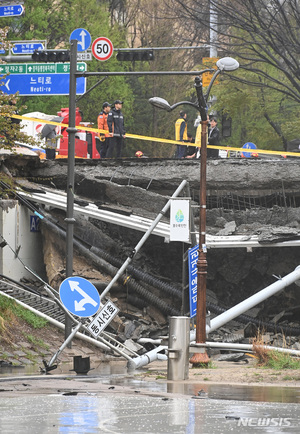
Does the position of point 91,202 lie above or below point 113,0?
below

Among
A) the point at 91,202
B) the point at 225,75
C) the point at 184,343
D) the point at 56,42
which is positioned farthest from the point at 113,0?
the point at 184,343

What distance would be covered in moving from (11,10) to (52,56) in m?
3.98

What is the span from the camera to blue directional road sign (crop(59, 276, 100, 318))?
52.1ft

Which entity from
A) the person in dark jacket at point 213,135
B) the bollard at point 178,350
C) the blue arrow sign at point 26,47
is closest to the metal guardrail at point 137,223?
the blue arrow sign at point 26,47

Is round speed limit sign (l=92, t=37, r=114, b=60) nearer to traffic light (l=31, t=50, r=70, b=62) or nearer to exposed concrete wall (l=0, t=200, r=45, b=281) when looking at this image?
traffic light (l=31, t=50, r=70, b=62)

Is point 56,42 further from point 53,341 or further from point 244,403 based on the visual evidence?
point 244,403

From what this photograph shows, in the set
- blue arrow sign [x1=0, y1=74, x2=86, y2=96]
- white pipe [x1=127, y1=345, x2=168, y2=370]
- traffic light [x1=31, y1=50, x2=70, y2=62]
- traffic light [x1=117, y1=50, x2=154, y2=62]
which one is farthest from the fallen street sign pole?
blue arrow sign [x1=0, y1=74, x2=86, y2=96]

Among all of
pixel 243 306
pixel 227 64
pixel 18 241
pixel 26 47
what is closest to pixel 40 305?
pixel 18 241

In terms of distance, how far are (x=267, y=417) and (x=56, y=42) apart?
41581 mm

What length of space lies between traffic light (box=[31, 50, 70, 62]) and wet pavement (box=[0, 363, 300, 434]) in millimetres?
10632

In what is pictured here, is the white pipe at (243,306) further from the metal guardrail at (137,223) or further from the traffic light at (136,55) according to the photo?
the traffic light at (136,55)

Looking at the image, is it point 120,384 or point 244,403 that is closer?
point 244,403

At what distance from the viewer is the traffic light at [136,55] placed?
74.4ft

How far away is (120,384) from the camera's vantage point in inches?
547
